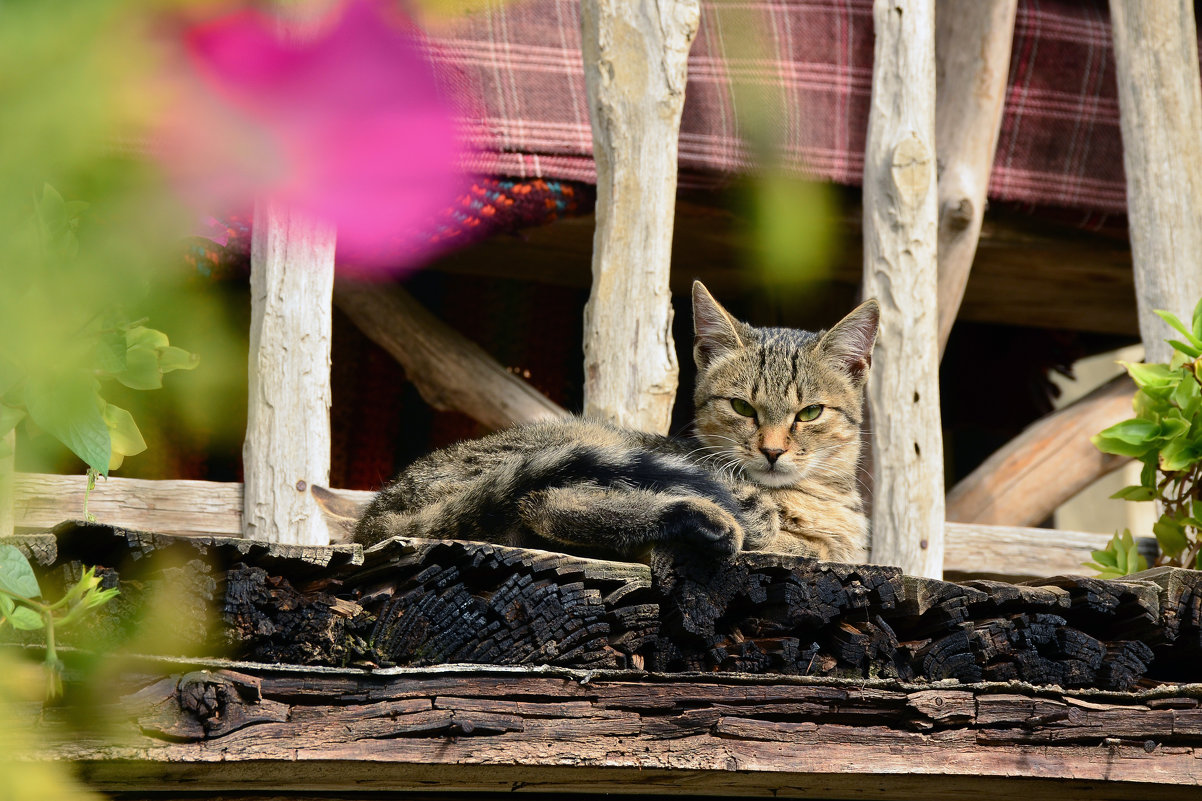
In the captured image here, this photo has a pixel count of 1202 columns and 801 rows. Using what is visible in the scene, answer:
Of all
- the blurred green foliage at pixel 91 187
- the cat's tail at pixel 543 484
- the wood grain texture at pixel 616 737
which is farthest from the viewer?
the cat's tail at pixel 543 484

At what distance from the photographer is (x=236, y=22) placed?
344 mm

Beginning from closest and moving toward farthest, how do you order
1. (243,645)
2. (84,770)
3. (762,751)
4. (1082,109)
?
(84,770), (243,645), (762,751), (1082,109)

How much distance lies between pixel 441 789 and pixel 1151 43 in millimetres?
2601

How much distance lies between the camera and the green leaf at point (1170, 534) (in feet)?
7.38

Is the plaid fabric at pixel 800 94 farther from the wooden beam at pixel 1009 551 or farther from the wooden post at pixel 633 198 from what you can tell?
the wooden beam at pixel 1009 551

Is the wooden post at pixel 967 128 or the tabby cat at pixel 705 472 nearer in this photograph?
the tabby cat at pixel 705 472

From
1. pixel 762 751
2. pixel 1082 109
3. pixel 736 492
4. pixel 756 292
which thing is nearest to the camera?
pixel 762 751

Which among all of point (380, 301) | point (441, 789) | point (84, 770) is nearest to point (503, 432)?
point (441, 789)

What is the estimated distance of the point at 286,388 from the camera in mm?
2275

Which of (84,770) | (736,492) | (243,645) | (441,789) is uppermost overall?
(736,492)

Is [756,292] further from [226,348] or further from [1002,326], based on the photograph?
[226,348]

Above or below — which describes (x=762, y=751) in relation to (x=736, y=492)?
below

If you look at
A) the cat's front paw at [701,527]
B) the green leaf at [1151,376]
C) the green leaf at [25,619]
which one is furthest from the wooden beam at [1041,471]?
the green leaf at [25,619]

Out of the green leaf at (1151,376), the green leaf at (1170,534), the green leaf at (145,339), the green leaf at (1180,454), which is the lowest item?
the green leaf at (1170,534)
